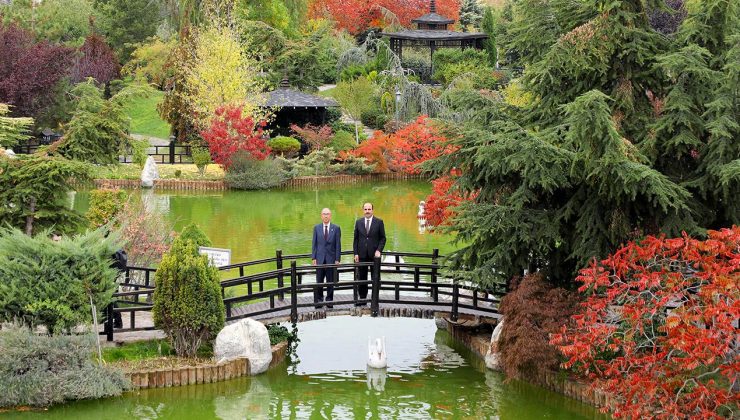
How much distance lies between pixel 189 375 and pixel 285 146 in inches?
1094

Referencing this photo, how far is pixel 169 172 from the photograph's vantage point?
133 feet

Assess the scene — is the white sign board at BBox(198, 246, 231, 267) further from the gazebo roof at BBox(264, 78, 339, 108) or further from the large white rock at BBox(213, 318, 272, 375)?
the gazebo roof at BBox(264, 78, 339, 108)

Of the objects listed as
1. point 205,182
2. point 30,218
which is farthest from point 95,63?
point 30,218

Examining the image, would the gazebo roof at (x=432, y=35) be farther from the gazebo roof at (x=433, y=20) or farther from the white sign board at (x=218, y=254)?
the white sign board at (x=218, y=254)

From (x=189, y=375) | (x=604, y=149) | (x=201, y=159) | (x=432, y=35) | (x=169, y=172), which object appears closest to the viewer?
(x=604, y=149)

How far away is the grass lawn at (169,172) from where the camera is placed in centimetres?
3894

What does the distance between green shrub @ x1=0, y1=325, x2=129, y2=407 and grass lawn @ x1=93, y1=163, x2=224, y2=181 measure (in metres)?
24.3

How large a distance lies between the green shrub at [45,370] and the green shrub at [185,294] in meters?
1.25

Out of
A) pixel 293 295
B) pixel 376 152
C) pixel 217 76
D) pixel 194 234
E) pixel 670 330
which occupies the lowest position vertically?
pixel 293 295

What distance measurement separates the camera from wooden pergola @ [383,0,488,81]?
59.0 metres

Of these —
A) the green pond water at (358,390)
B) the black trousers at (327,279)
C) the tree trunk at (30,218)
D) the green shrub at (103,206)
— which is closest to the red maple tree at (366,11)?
the green shrub at (103,206)

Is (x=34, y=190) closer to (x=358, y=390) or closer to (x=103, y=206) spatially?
(x=103, y=206)

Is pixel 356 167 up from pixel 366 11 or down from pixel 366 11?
down

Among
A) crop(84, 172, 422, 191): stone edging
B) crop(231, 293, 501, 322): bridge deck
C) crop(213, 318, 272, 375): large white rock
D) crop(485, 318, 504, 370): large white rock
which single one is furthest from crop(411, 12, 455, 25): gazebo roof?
crop(213, 318, 272, 375): large white rock
